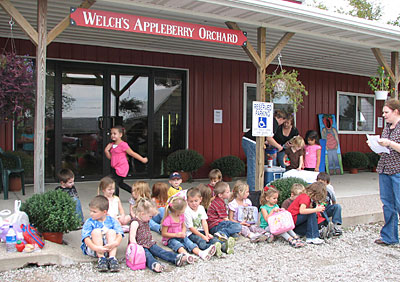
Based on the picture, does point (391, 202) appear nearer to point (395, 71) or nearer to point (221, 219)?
point (221, 219)

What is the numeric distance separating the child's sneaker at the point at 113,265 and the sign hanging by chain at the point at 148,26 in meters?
2.77

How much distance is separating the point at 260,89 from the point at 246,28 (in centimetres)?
128

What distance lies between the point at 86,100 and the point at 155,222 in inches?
159

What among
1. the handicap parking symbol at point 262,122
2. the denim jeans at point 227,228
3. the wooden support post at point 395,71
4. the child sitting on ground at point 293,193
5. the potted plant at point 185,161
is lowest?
the denim jeans at point 227,228

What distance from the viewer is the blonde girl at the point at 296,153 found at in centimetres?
687

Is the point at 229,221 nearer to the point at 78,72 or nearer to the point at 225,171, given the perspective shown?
the point at 225,171

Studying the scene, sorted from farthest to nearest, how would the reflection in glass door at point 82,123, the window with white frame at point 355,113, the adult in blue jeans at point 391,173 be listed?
the window with white frame at point 355,113
the reflection in glass door at point 82,123
the adult in blue jeans at point 391,173

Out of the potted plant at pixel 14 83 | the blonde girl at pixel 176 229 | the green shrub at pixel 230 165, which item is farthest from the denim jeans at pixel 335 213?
the potted plant at pixel 14 83

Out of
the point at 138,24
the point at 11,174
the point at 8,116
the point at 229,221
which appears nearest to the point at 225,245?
the point at 229,221

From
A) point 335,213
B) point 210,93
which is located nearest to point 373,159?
point 210,93

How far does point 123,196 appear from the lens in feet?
23.9

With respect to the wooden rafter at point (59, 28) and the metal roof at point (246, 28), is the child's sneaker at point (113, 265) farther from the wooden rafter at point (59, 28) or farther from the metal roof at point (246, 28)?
the metal roof at point (246, 28)

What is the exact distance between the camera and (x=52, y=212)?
4348mm

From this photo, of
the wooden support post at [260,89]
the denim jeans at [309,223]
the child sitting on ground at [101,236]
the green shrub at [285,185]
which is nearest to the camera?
the child sitting on ground at [101,236]
